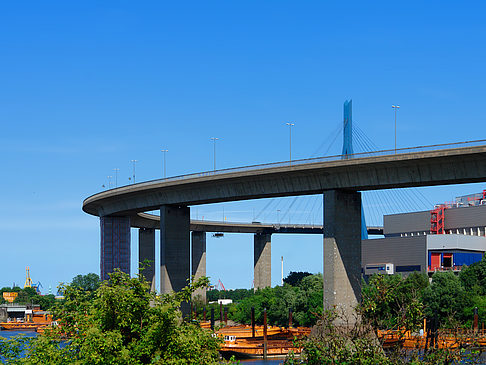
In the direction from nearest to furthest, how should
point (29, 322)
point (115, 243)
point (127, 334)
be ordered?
point (127, 334) < point (115, 243) < point (29, 322)

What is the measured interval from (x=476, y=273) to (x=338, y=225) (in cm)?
4979

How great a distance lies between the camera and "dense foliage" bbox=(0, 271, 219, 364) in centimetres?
2561

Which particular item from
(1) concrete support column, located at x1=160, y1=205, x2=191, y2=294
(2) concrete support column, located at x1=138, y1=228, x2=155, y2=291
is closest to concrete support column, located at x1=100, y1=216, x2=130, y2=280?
(1) concrete support column, located at x1=160, y1=205, x2=191, y2=294

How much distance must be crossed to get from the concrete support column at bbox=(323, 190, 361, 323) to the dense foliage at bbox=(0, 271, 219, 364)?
155 feet

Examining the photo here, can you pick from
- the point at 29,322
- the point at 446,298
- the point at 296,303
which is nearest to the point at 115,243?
the point at 296,303

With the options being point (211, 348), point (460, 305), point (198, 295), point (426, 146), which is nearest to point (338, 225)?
point (426, 146)

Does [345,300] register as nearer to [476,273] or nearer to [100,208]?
[476,273]

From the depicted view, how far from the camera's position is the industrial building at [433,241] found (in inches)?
5684

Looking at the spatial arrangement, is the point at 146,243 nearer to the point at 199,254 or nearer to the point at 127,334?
the point at 199,254

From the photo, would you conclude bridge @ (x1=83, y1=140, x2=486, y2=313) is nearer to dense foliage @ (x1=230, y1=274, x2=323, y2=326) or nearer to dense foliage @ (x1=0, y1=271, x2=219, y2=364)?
dense foliage @ (x1=230, y1=274, x2=323, y2=326)

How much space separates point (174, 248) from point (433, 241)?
6437cm

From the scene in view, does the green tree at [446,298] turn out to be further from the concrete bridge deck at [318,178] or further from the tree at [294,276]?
the tree at [294,276]

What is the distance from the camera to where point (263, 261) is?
174 m

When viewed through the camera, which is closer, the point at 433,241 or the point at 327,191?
the point at 327,191
